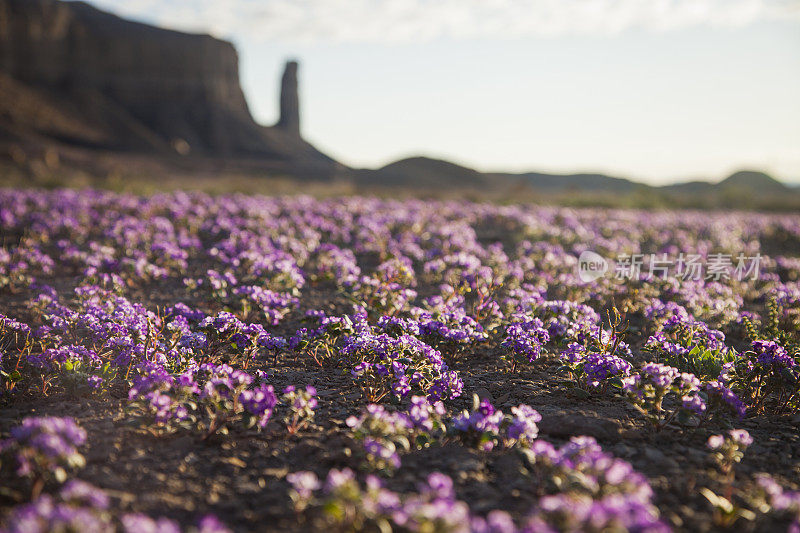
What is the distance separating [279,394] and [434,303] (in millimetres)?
2184

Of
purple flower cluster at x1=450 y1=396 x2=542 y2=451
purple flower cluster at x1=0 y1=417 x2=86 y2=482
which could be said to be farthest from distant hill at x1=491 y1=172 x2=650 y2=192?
purple flower cluster at x1=0 y1=417 x2=86 y2=482

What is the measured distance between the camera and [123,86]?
Answer: 317ft

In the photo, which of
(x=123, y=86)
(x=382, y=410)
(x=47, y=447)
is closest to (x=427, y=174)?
(x=123, y=86)

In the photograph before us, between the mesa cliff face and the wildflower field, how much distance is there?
72.9m

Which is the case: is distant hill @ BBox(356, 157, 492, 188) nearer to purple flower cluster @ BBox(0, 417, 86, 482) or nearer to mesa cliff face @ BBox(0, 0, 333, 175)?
mesa cliff face @ BBox(0, 0, 333, 175)

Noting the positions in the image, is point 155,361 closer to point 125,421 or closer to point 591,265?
point 125,421

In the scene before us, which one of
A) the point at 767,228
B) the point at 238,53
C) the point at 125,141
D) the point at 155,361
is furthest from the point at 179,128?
the point at 155,361

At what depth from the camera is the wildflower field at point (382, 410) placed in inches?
115

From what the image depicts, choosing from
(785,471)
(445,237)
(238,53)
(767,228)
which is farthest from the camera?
(238,53)

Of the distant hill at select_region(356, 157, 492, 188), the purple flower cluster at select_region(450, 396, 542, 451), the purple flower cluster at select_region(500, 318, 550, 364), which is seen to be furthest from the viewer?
the distant hill at select_region(356, 157, 492, 188)

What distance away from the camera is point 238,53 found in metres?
123

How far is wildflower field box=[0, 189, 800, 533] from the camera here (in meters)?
2.93

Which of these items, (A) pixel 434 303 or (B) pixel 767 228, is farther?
(B) pixel 767 228

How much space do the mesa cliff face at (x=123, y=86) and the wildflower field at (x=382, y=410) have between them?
7288 centimetres
